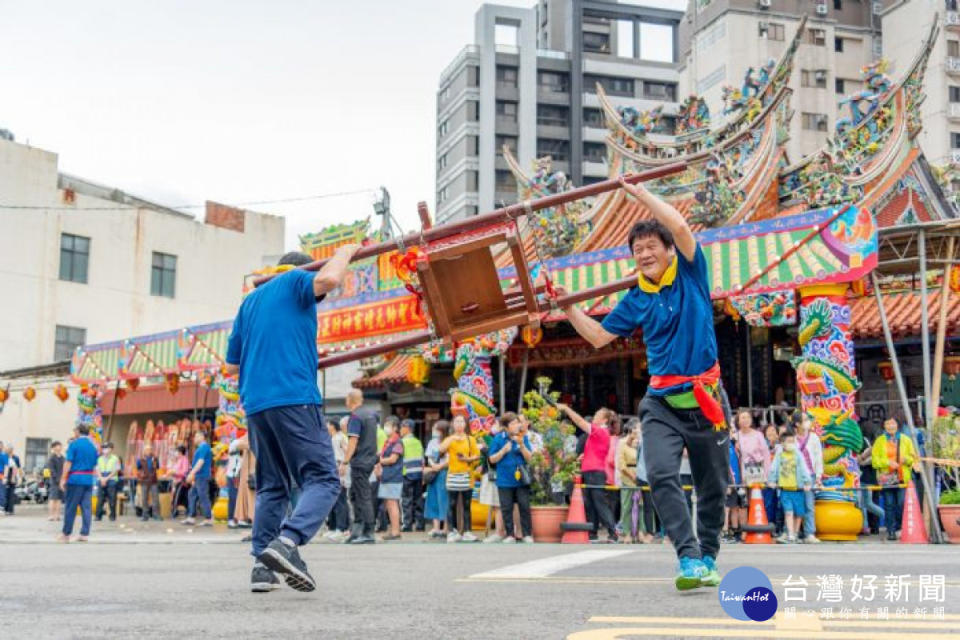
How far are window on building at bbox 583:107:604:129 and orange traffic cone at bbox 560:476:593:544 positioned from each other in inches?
2368

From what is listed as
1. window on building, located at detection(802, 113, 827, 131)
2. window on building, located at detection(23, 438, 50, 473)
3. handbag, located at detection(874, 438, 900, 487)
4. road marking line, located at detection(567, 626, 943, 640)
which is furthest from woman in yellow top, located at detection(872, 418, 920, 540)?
window on building, located at detection(802, 113, 827, 131)

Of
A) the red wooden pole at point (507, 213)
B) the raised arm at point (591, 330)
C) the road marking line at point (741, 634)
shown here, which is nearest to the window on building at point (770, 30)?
the red wooden pole at point (507, 213)

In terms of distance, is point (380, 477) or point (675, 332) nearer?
point (675, 332)

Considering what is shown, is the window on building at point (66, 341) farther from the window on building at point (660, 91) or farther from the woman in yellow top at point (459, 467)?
the window on building at point (660, 91)

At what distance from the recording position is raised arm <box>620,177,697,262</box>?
5.48m

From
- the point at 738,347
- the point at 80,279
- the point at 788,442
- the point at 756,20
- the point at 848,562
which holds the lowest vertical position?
the point at 848,562

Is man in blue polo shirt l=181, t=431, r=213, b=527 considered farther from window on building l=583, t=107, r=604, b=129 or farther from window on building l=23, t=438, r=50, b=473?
window on building l=583, t=107, r=604, b=129

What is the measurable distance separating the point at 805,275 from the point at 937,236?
1751 millimetres

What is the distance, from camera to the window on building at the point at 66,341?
3894 cm

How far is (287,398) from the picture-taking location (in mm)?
5902

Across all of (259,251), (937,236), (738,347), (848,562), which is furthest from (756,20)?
(848,562)

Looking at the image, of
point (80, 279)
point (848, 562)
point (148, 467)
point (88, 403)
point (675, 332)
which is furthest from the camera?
point (80, 279)

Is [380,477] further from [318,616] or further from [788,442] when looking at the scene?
[318,616]

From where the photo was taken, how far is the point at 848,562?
7789mm
